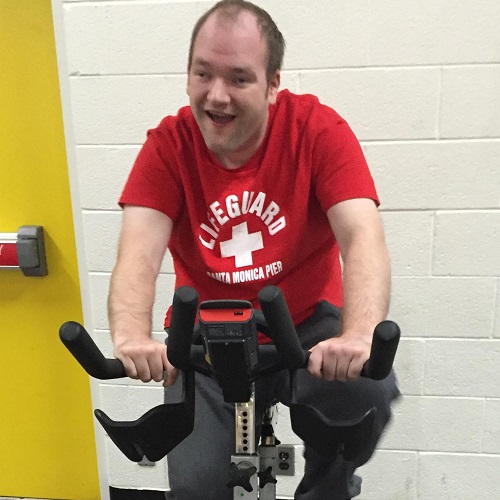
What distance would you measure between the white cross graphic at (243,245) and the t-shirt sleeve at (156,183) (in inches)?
6.0

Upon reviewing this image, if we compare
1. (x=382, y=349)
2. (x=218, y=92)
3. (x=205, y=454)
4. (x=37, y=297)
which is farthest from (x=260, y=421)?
(x=37, y=297)

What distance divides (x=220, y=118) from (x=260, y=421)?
0.64m

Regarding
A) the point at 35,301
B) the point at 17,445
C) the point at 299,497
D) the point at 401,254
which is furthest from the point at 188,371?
the point at 17,445

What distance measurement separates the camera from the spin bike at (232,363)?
2.81ft

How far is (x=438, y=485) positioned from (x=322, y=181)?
1217 mm

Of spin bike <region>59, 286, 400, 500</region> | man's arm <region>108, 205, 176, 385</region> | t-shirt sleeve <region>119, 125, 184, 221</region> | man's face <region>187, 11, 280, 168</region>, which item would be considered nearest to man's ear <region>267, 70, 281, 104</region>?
man's face <region>187, 11, 280, 168</region>

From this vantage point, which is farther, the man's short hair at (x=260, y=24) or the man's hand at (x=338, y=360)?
the man's short hair at (x=260, y=24)

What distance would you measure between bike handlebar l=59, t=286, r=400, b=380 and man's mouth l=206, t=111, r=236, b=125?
0.55m

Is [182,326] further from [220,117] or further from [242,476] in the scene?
[220,117]

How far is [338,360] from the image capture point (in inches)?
37.8

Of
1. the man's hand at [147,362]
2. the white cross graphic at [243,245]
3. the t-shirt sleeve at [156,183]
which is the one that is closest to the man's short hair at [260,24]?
the t-shirt sleeve at [156,183]

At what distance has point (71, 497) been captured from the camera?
2268 mm

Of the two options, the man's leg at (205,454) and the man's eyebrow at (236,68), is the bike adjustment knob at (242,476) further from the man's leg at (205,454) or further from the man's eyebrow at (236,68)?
the man's eyebrow at (236,68)

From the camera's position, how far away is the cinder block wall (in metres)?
1.64
